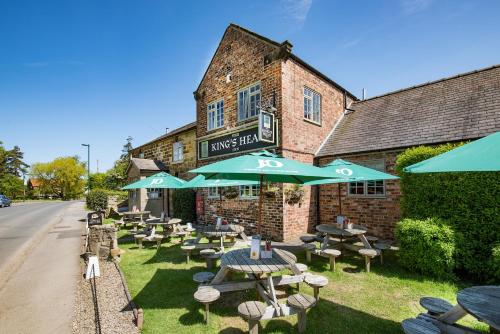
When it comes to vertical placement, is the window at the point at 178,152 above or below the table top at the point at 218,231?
above

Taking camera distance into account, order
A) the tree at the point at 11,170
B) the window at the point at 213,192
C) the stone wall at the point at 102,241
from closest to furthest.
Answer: the stone wall at the point at 102,241 → the window at the point at 213,192 → the tree at the point at 11,170

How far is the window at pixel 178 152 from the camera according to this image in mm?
16970

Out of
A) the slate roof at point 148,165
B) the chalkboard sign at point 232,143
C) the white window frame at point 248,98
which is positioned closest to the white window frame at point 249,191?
the chalkboard sign at point 232,143

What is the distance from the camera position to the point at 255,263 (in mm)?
4457

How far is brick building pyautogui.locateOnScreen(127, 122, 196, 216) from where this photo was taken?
16.2 meters

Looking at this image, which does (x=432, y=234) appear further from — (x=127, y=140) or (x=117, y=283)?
(x=127, y=140)

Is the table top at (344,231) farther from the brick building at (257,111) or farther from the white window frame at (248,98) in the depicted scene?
the white window frame at (248,98)

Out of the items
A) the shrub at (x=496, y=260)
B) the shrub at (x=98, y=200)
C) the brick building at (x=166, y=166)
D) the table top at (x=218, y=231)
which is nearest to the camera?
the shrub at (x=496, y=260)

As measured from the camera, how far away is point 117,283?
5.93 meters

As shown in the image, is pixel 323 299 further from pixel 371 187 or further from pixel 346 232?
pixel 371 187

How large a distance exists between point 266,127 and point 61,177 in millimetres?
68512

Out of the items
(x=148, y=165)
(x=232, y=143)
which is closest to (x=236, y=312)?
(x=232, y=143)

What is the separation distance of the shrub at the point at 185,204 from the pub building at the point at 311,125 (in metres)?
0.92

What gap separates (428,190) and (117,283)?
Result: 28.1ft
